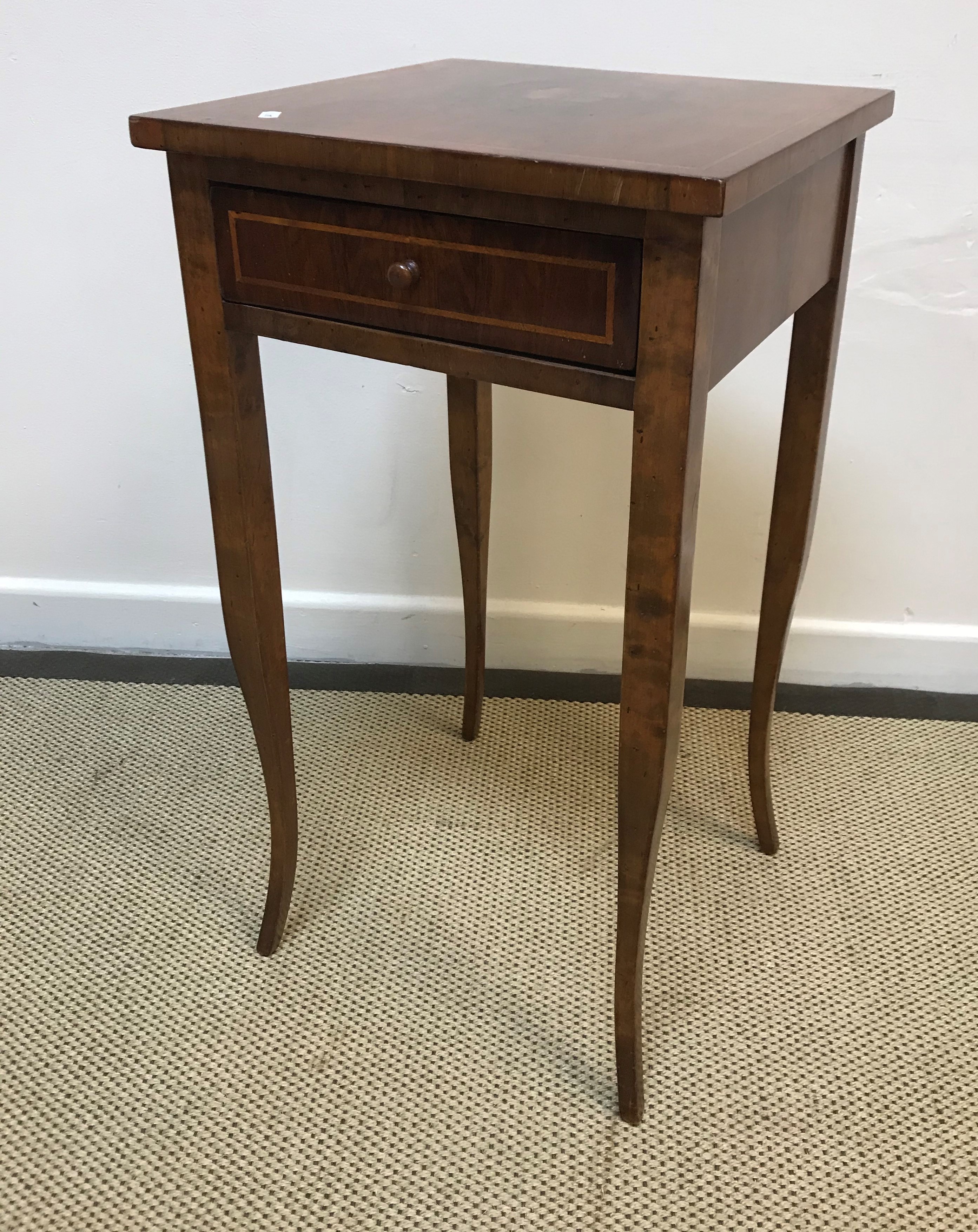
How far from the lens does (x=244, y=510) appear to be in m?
0.97

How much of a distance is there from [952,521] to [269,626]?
3.14ft

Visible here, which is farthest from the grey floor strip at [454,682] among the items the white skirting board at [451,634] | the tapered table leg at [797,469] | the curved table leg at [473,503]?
the tapered table leg at [797,469]

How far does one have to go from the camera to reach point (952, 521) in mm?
1492

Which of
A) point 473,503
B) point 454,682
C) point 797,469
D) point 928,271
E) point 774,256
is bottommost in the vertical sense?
point 454,682

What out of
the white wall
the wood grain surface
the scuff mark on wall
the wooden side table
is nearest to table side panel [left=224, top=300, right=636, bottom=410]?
the wooden side table

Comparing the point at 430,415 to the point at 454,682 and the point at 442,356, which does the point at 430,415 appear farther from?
the point at 442,356

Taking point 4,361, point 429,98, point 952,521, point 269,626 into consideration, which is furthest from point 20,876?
point 952,521

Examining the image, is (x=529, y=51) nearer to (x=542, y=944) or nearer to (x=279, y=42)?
(x=279, y=42)

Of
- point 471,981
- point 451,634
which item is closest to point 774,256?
point 471,981

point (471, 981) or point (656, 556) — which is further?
point (471, 981)

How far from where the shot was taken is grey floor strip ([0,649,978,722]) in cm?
157

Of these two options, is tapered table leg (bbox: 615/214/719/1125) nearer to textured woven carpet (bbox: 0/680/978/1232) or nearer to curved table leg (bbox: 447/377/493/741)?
textured woven carpet (bbox: 0/680/978/1232)

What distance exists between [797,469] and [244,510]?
53 centimetres

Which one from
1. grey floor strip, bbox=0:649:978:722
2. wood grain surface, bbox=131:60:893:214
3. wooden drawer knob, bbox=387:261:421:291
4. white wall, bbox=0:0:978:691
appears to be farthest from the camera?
grey floor strip, bbox=0:649:978:722
